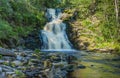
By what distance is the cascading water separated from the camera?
2855 centimetres

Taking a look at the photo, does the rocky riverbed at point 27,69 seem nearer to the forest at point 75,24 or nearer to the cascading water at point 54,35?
the forest at point 75,24

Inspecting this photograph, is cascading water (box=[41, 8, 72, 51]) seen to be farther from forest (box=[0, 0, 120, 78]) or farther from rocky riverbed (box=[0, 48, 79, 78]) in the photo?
rocky riverbed (box=[0, 48, 79, 78])

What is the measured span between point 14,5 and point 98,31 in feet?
28.9

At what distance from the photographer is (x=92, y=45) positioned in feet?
92.1

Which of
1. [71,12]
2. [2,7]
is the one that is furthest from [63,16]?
[2,7]

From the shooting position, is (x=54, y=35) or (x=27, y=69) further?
(x=54, y=35)

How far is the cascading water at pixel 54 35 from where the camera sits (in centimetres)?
2855

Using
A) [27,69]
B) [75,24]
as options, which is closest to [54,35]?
[75,24]

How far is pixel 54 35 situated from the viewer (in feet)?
98.7

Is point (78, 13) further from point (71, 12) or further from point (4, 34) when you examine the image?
point (4, 34)

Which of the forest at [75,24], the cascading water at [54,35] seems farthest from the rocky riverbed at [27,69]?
the cascading water at [54,35]

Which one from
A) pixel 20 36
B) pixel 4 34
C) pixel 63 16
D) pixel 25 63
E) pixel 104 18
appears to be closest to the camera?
pixel 25 63

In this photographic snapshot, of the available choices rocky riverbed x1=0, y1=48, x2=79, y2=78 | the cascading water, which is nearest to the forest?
the cascading water

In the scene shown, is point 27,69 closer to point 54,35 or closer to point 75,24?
point 54,35
